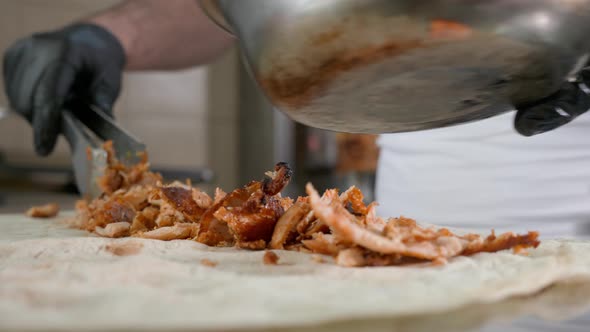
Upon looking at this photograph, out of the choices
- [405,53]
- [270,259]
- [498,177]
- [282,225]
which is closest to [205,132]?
[498,177]

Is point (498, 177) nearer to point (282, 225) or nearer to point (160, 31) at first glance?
point (282, 225)

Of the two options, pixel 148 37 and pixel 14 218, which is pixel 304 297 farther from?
pixel 148 37

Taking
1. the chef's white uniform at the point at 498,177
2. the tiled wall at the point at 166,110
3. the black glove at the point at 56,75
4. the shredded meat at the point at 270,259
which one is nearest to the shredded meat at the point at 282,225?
the shredded meat at the point at 270,259

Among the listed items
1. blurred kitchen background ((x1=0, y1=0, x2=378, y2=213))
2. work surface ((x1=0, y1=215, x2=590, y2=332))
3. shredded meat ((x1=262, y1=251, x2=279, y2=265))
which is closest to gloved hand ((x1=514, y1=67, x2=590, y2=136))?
work surface ((x1=0, y1=215, x2=590, y2=332))

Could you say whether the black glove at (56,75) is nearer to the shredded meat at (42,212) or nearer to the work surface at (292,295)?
the shredded meat at (42,212)

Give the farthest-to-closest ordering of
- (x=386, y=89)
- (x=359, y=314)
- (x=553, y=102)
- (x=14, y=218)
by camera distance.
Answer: (x=14, y=218) < (x=553, y=102) < (x=386, y=89) < (x=359, y=314)

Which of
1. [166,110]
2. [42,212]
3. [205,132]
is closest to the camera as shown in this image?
[42,212]

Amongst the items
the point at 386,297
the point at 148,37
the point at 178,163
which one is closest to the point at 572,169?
the point at 386,297

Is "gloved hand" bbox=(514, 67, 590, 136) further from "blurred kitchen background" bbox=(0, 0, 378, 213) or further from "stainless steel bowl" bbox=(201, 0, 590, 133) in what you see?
"blurred kitchen background" bbox=(0, 0, 378, 213)
